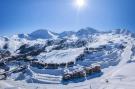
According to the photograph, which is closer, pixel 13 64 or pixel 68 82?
pixel 68 82

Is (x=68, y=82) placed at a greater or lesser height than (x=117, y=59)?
lesser

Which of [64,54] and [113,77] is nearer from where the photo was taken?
[113,77]

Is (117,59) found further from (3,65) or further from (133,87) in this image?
(3,65)

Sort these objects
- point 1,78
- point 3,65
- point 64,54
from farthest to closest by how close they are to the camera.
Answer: point 64,54, point 3,65, point 1,78

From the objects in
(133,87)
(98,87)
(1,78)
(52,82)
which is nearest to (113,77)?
(98,87)

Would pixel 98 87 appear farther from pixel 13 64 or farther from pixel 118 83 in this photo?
pixel 13 64

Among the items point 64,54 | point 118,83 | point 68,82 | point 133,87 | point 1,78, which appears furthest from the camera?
point 64,54

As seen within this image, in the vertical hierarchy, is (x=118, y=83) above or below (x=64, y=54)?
below

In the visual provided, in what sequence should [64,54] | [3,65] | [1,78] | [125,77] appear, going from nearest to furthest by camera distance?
[125,77]
[1,78]
[3,65]
[64,54]

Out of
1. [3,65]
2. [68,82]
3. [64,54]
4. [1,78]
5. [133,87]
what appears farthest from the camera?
[64,54]

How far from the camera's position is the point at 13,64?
157875 millimetres

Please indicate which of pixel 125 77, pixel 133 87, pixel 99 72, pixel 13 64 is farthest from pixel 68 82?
pixel 13 64

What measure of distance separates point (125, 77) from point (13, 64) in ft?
286

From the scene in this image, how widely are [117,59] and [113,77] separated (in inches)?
1485
